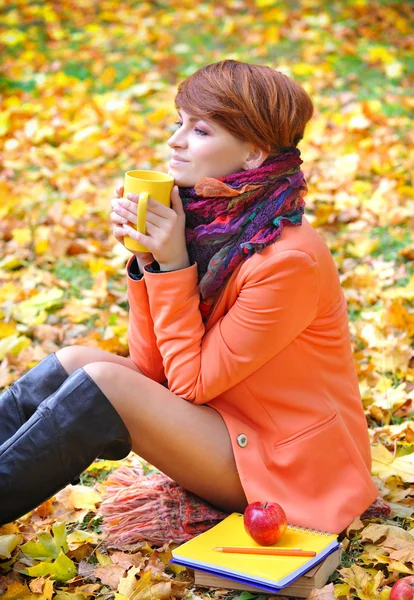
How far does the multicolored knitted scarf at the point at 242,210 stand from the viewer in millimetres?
2055

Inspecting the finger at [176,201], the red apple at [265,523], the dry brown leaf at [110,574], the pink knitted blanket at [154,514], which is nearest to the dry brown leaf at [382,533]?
the red apple at [265,523]

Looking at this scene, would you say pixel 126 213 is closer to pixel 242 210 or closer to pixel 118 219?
pixel 118 219

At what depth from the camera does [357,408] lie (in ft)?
7.26

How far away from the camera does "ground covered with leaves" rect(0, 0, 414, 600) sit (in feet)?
6.81

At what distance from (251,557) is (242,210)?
854mm

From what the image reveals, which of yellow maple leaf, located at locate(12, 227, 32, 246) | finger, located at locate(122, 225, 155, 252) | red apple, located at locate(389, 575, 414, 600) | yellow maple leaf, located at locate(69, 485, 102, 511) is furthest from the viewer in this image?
yellow maple leaf, located at locate(12, 227, 32, 246)

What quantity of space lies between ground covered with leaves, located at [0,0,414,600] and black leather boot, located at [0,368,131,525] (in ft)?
0.59

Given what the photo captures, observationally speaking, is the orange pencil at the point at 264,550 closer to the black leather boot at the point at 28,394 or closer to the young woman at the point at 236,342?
the young woman at the point at 236,342

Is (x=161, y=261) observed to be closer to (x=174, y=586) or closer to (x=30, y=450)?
(x=30, y=450)

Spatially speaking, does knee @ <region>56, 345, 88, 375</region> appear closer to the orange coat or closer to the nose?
the orange coat

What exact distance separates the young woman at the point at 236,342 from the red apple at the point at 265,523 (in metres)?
0.08

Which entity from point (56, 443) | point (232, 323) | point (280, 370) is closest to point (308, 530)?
point (280, 370)

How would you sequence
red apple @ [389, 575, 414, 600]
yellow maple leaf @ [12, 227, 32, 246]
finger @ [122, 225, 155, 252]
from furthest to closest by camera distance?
yellow maple leaf @ [12, 227, 32, 246] → finger @ [122, 225, 155, 252] → red apple @ [389, 575, 414, 600]

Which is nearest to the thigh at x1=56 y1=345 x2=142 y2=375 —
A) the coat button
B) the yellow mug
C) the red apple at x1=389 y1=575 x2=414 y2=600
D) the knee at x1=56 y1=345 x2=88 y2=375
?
the knee at x1=56 y1=345 x2=88 y2=375
